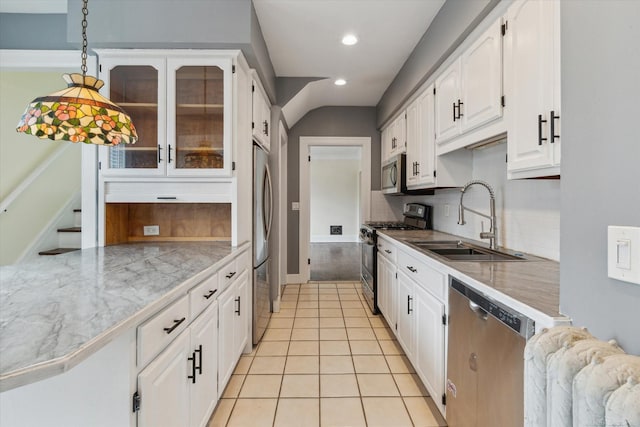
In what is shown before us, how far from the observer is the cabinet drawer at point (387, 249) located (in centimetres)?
248

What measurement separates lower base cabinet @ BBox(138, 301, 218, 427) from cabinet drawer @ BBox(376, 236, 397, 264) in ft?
4.95

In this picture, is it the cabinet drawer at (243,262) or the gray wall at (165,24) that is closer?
the gray wall at (165,24)

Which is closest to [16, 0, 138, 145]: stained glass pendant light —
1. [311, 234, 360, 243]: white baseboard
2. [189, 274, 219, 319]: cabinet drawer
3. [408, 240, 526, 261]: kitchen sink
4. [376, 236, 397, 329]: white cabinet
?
[189, 274, 219, 319]: cabinet drawer

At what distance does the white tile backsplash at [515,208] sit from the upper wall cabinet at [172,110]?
6.37 feet

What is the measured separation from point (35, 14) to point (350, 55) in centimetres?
259

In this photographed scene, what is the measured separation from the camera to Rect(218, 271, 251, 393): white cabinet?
169 cm

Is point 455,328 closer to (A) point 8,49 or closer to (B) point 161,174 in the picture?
(B) point 161,174

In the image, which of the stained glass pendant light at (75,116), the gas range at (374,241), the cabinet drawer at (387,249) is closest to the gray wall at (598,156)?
the cabinet drawer at (387,249)

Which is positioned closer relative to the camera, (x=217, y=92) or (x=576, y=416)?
(x=576, y=416)

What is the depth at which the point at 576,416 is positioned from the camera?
1.82 ft

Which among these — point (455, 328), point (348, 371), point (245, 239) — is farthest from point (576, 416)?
point (245, 239)

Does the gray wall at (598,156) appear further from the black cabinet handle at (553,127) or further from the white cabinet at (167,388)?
the white cabinet at (167,388)

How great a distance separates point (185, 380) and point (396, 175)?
2.83 m

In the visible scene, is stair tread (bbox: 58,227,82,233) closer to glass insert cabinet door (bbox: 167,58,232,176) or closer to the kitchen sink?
glass insert cabinet door (bbox: 167,58,232,176)
